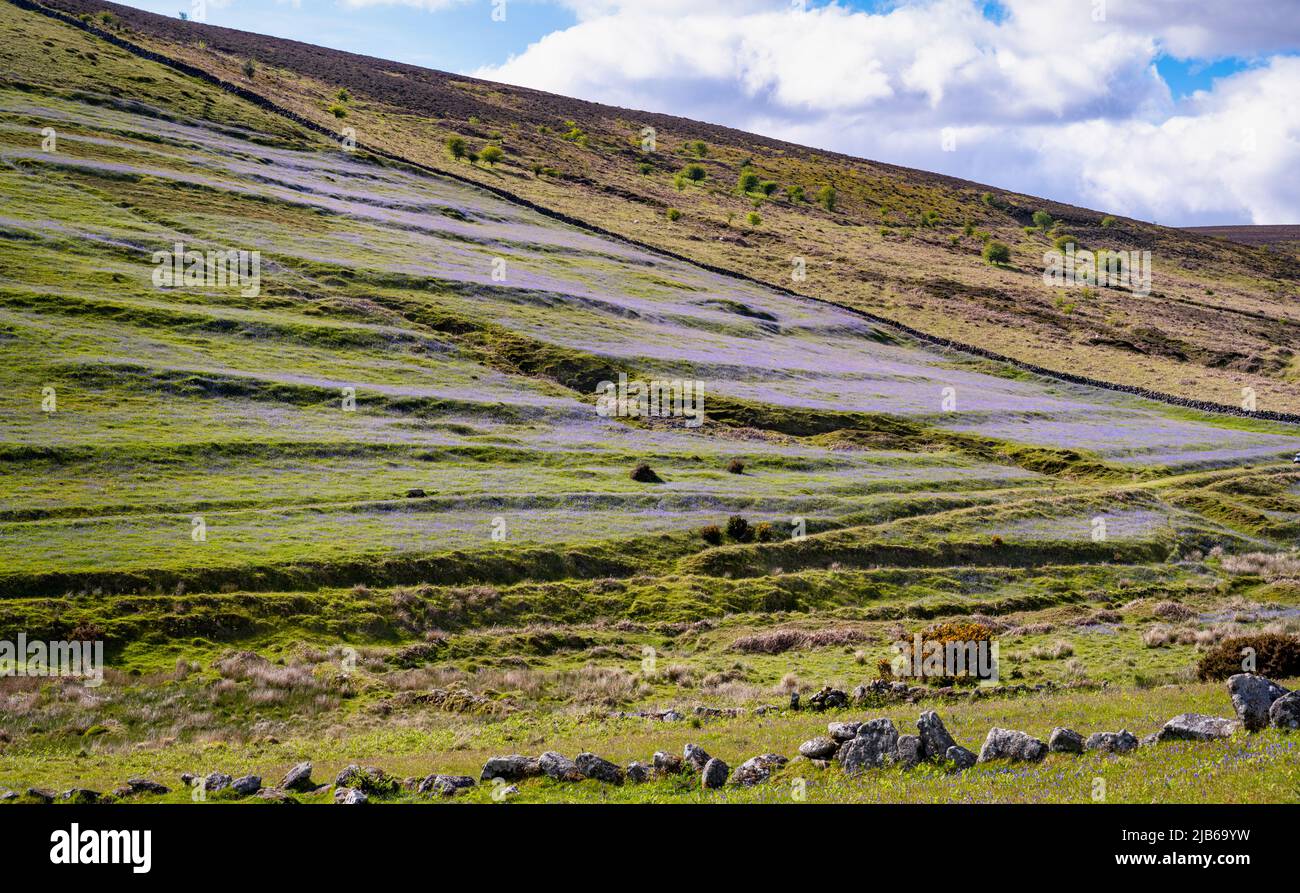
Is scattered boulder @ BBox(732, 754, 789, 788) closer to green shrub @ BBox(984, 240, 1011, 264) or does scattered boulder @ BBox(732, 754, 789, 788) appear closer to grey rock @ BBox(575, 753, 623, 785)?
grey rock @ BBox(575, 753, 623, 785)

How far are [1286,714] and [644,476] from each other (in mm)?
44544

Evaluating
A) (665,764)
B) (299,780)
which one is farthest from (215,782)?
(665,764)

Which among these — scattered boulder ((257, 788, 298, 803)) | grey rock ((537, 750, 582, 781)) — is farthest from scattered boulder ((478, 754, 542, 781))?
scattered boulder ((257, 788, 298, 803))

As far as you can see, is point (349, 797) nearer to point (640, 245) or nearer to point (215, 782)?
point (215, 782)

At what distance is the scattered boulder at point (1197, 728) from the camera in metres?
20.0

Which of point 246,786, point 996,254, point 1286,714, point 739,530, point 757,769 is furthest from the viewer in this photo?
point 996,254

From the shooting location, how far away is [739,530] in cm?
5406

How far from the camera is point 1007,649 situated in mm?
40438

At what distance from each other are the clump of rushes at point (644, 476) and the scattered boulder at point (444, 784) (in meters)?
40.4

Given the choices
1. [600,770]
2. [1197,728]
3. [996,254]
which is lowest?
[600,770]

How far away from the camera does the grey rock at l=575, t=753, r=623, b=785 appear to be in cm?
2150

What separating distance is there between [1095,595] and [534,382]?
46921mm
